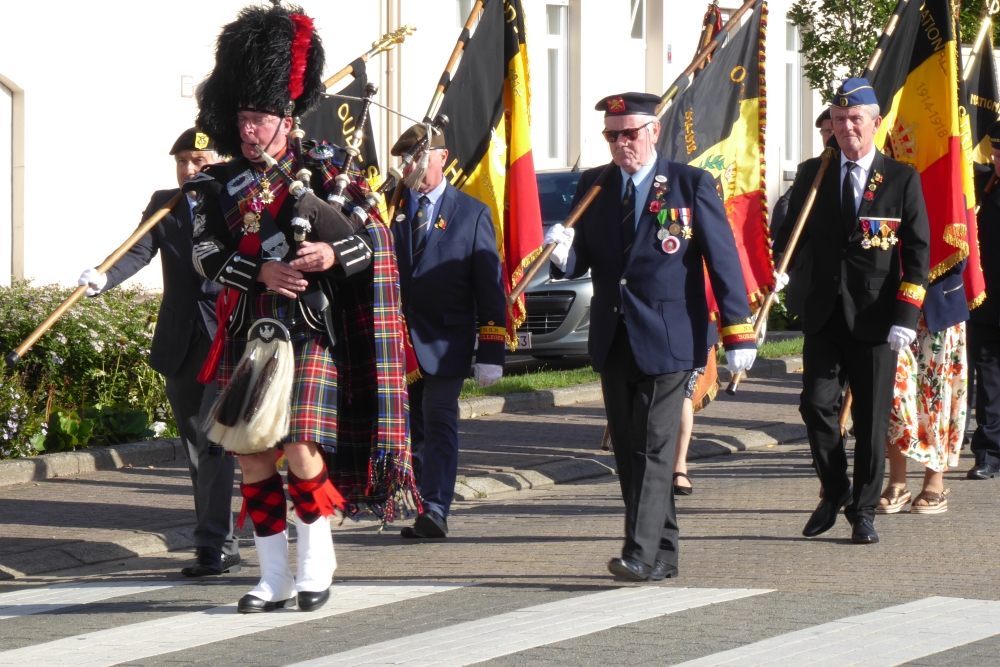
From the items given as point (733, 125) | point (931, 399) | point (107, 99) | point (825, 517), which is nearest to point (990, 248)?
point (931, 399)

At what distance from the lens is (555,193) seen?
1551cm

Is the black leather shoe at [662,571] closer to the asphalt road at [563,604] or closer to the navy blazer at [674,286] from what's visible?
the asphalt road at [563,604]

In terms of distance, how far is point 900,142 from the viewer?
8867 mm

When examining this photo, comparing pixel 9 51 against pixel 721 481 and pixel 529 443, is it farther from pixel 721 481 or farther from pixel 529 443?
pixel 721 481

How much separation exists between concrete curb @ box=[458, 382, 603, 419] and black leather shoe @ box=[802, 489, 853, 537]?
4.76m

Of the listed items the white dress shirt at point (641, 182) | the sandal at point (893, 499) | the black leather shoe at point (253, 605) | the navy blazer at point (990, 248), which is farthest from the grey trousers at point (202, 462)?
the navy blazer at point (990, 248)

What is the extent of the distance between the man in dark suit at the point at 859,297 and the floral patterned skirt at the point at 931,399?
1.95 feet

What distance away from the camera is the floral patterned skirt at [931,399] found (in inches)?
325

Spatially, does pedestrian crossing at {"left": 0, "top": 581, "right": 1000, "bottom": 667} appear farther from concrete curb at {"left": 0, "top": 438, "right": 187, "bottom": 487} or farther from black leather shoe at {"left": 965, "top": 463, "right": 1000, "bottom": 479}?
black leather shoe at {"left": 965, "top": 463, "right": 1000, "bottom": 479}

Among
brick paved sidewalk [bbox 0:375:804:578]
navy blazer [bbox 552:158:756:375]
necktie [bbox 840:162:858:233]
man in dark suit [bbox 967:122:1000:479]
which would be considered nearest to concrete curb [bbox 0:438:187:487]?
brick paved sidewalk [bbox 0:375:804:578]

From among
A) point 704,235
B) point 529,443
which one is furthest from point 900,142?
point 529,443

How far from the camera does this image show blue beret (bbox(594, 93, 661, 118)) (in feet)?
21.5

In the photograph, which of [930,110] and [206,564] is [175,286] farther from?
[930,110]

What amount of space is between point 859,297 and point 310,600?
2.97 metres
